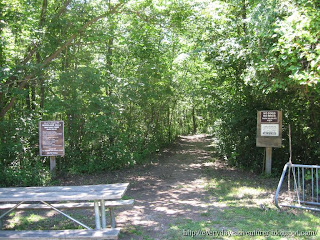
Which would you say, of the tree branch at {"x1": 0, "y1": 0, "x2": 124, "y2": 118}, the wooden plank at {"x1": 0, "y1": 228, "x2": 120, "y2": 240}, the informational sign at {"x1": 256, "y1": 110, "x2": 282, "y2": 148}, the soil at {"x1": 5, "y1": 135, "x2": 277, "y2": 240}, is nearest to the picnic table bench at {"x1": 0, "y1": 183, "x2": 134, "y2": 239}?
the wooden plank at {"x1": 0, "y1": 228, "x2": 120, "y2": 240}

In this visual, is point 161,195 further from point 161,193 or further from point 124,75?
point 124,75

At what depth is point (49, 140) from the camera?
841 cm

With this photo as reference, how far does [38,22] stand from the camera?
29.4 feet

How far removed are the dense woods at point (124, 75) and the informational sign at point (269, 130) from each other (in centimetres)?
95

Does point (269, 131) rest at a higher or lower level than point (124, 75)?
lower

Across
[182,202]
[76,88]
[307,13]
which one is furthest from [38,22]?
[307,13]

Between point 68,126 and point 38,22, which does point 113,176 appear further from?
point 38,22

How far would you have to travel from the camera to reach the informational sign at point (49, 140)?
8.38 m

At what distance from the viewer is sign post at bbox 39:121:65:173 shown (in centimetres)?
838

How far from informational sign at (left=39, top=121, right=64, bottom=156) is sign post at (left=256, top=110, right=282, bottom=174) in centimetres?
596

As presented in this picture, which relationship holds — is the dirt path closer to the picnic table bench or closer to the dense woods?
the picnic table bench

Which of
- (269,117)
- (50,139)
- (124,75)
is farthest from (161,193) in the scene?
(124,75)

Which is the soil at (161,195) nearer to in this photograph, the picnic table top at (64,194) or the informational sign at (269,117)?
the picnic table top at (64,194)

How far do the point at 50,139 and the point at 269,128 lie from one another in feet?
21.2
